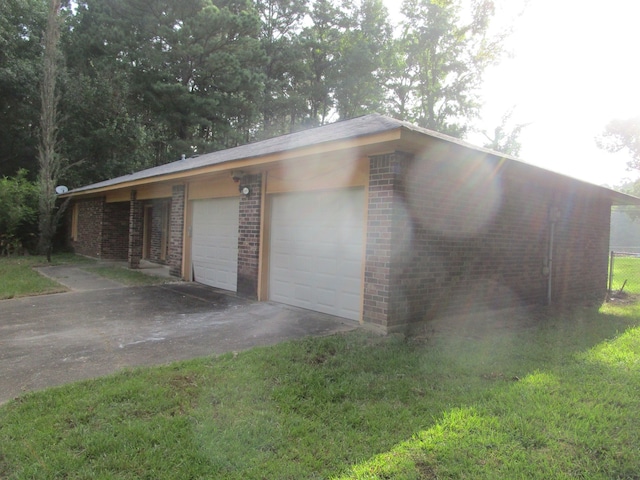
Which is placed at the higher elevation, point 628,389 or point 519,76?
point 519,76

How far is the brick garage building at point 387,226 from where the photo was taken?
5539 mm

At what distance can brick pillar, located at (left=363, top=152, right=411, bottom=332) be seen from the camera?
541 cm

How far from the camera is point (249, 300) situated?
7879 millimetres

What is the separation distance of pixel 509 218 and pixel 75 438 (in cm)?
720

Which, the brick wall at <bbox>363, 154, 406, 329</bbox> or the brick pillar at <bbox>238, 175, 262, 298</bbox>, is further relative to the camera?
the brick pillar at <bbox>238, 175, 262, 298</bbox>

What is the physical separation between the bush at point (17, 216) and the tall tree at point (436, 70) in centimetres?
2303

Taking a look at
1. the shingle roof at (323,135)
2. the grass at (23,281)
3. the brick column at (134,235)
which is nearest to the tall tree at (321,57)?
the brick column at (134,235)

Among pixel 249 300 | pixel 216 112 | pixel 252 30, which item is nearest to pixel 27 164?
pixel 216 112

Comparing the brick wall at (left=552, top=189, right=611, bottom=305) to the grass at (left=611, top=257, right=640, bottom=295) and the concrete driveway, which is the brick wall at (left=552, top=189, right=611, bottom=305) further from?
the concrete driveway

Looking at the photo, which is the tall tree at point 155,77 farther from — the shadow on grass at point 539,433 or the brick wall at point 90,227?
the shadow on grass at point 539,433

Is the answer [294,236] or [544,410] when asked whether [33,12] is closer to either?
[294,236]

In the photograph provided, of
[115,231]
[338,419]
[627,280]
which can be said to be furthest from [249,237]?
[627,280]

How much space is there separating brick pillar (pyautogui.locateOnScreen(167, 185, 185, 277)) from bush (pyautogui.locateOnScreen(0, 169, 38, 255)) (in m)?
8.46

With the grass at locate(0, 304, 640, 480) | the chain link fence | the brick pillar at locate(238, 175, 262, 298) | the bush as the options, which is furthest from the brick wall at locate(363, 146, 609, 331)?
the bush
